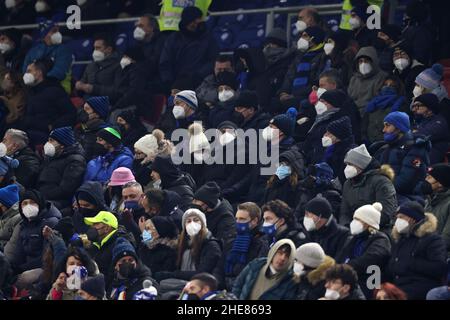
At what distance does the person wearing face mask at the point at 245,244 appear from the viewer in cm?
1959

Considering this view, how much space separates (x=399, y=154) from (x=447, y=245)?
1764 millimetres

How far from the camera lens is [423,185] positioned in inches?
781

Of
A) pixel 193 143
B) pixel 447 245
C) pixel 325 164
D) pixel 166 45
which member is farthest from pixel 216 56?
pixel 447 245

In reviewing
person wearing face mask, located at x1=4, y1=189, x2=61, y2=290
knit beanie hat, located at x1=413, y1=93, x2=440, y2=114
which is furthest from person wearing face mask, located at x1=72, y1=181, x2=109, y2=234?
knit beanie hat, located at x1=413, y1=93, x2=440, y2=114

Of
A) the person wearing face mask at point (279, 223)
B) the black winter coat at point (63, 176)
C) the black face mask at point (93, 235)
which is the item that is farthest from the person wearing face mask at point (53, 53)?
the person wearing face mask at point (279, 223)

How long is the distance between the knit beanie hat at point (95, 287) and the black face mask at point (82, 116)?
504cm

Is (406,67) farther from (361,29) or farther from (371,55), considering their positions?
(361,29)

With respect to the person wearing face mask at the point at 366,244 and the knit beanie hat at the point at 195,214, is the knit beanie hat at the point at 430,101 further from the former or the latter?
the knit beanie hat at the point at 195,214

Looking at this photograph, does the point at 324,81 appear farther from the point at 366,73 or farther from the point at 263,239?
the point at 263,239

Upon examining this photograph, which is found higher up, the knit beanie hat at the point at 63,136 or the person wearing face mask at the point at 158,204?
the knit beanie hat at the point at 63,136

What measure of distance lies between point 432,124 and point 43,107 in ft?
19.0

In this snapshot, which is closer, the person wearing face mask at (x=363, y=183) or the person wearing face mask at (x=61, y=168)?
the person wearing face mask at (x=363, y=183)

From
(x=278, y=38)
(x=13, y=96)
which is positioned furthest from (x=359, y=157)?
(x=13, y=96)

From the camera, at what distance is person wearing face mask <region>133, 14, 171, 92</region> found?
971 inches
